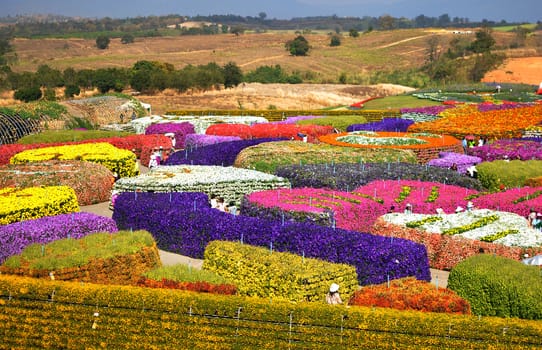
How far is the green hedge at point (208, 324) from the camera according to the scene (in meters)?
13.3

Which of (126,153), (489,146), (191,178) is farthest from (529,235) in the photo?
(126,153)

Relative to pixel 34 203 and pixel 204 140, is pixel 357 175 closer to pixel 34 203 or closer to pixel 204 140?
pixel 34 203

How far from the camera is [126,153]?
31.8 metres

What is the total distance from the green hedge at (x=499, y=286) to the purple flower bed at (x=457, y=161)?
1371 cm

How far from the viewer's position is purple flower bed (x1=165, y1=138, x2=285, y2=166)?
105ft

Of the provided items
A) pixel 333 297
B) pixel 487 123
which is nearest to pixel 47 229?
pixel 333 297

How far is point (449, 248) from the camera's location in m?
19.6

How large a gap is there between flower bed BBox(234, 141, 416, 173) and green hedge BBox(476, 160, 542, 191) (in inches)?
145

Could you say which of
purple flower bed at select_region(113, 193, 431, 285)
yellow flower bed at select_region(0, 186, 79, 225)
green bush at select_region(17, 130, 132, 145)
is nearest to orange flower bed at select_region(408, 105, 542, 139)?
green bush at select_region(17, 130, 132, 145)

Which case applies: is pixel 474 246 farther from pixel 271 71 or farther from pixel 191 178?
pixel 271 71

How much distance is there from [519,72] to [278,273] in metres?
60.3

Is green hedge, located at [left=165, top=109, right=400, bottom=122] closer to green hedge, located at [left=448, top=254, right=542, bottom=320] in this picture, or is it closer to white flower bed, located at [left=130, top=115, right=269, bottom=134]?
white flower bed, located at [left=130, top=115, right=269, bottom=134]

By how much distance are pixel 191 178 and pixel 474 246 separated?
1093 cm

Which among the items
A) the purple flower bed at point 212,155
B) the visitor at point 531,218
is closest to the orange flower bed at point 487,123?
the purple flower bed at point 212,155
